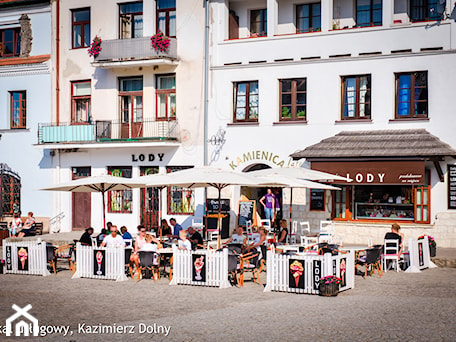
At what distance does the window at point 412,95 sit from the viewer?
25141 millimetres

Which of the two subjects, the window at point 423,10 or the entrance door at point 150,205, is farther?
the entrance door at point 150,205

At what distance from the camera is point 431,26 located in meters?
24.8

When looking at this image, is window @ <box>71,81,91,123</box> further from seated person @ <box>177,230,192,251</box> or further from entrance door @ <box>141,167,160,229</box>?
seated person @ <box>177,230,192,251</box>

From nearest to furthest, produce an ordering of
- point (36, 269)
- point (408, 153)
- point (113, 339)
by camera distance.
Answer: point (113, 339)
point (36, 269)
point (408, 153)

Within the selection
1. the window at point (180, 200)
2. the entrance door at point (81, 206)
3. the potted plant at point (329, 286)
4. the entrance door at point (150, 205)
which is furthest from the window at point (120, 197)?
the potted plant at point (329, 286)

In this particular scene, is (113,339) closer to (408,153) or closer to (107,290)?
(107,290)

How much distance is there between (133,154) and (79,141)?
232 centimetres

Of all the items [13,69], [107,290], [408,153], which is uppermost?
[13,69]

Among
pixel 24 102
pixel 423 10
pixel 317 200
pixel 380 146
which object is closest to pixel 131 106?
pixel 24 102

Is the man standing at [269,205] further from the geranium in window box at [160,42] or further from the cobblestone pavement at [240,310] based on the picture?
the cobblestone pavement at [240,310]

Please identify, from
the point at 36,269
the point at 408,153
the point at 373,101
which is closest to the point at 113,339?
the point at 36,269

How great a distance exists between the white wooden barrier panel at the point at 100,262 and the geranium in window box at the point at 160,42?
1200 centimetres

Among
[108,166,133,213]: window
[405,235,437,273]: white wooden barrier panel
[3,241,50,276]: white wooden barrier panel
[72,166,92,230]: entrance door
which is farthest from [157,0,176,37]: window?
[405,235,437,273]: white wooden barrier panel

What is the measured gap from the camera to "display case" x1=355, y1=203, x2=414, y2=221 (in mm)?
25125
